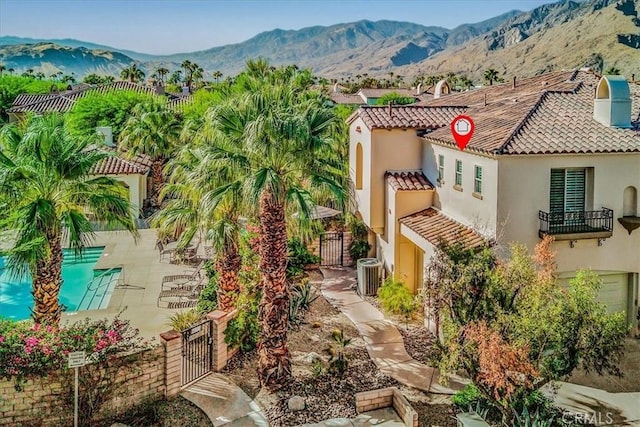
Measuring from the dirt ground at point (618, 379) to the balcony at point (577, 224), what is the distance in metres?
3.84

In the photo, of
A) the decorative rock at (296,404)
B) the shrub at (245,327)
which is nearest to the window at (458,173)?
the shrub at (245,327)

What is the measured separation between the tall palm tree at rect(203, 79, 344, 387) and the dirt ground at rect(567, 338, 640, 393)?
8212mm

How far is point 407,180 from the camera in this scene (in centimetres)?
2231

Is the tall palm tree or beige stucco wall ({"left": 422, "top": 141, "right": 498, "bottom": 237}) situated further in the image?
beige stucco wall ({"left": 422, "top": 141, "right": 498, "bottom": 237})

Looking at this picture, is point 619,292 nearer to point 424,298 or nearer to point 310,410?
point 424,298

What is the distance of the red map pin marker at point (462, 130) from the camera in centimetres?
1889

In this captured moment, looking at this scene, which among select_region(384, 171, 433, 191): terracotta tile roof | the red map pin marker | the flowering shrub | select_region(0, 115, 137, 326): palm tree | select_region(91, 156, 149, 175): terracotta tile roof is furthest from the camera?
select_region(91, 156, 149, 175): terracotta tile roof

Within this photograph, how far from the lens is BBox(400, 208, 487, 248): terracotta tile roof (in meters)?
17.5

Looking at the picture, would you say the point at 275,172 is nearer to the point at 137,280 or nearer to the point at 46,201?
the point at 46,201

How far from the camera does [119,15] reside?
165 ft

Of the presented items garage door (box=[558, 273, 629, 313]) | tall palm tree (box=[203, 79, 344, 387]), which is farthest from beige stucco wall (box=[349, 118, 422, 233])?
garage door (box=[558, 273, 629, 313])

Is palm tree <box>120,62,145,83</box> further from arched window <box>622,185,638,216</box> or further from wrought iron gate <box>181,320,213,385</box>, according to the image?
arched window <box>622,185,638,216</box>

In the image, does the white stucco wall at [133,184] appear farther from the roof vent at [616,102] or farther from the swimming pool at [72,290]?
the roof vent at [616,102]

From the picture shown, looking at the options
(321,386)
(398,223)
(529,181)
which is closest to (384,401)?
(321,386)
